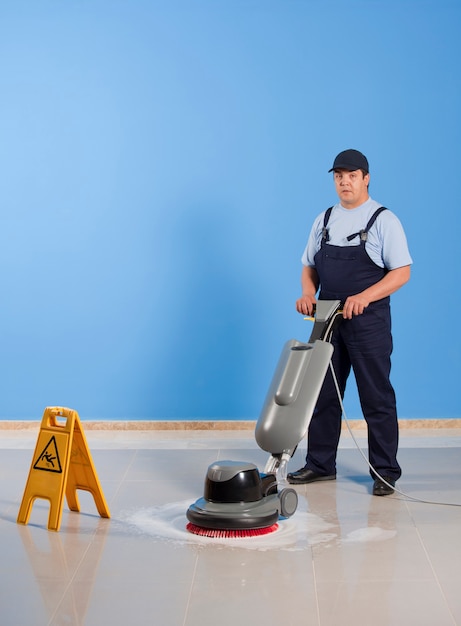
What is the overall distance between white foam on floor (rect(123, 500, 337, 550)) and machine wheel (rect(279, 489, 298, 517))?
0.04 m

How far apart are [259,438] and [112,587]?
870 mm

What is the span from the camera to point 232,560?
3.07 meters

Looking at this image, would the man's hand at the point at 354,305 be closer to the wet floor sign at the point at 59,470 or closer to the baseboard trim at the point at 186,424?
the wet floor sign at the point at 59,470

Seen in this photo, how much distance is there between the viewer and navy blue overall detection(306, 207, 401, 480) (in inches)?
154

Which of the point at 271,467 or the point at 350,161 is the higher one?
the point at 350,161

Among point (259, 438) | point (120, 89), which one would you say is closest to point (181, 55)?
point (120, 89)

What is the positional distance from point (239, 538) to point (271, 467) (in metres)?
0.31

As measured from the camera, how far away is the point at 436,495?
3.94 m

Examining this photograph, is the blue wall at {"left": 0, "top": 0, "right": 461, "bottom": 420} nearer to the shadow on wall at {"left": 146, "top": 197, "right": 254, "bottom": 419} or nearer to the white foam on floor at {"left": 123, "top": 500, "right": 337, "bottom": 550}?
the shadow on wall at {"left": 146, "top": 197, "right": 254, "bottom": 419}

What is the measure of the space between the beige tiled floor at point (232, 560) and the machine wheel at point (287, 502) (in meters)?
0.05

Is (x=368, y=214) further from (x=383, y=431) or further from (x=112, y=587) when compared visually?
(x=112, y=587)

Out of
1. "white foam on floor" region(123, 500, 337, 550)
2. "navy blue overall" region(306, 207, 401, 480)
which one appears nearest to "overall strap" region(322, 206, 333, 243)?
"navy blue overall" region(306, 207, 401, 480)

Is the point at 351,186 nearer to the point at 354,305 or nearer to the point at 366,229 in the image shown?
the point at 366,229

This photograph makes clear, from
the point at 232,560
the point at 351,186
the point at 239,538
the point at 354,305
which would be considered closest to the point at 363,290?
the point at 354,305
